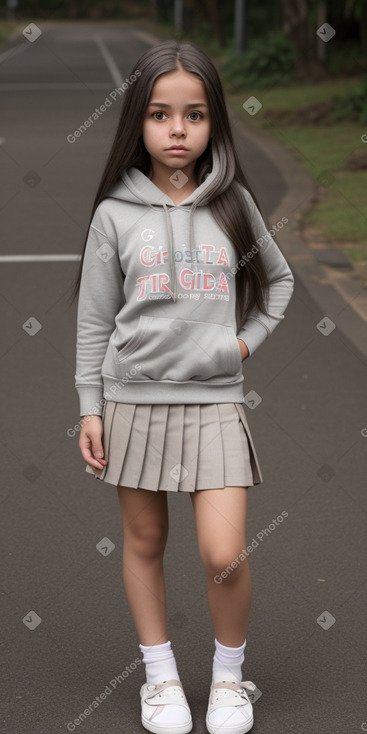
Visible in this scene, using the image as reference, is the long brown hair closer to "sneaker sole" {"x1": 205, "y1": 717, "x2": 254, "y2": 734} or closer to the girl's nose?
the girl's nose

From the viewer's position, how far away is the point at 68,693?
352 cm

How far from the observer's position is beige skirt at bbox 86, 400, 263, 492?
10.3ft

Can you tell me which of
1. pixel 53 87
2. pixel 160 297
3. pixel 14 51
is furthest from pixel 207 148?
pixel 14 51

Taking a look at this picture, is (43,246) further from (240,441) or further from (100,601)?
(240,441)

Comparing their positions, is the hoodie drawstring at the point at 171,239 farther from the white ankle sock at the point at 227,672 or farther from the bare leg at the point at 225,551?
the white ankle sock at the point at 227,672

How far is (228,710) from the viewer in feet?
10.6

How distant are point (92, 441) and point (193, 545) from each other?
4.68 ft

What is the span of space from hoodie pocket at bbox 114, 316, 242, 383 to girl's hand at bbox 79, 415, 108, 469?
0.58 feet

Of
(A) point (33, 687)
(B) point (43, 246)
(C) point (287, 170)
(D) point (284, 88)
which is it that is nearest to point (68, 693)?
(A) point (33, 687)

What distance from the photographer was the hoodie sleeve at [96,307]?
3.19 metres

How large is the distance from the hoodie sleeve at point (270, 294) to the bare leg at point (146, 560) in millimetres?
468

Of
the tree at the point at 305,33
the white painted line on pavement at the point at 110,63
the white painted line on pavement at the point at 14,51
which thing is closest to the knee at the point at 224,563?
the tree at the point at 305,33

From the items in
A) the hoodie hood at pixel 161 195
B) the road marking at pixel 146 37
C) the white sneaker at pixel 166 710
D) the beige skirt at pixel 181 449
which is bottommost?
the white sneaker at pixel 166 710

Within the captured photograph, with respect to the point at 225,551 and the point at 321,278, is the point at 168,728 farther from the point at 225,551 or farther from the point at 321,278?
the point at 321,278
